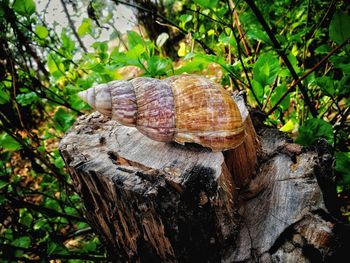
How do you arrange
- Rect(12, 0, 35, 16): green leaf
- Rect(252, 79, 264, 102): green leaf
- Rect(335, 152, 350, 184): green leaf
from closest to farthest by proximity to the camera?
1. Rect(335, 152, 350, 184): green leaf
2. Rect(252, 79, 264, 102): green leaf
3. Rect(12, 0, 35, 16): green leaf

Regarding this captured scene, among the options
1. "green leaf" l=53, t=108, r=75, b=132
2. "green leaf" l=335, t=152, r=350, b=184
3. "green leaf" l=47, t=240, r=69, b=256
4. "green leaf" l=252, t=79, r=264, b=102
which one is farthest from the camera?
"green leaf" l=53, t=108, r=75, b=132

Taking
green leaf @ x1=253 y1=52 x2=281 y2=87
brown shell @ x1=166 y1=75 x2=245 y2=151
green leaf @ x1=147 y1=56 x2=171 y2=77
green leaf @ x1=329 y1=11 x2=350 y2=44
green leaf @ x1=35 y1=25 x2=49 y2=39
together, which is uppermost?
green leaf @ x1=35 y1=25 x2=49 y2=39

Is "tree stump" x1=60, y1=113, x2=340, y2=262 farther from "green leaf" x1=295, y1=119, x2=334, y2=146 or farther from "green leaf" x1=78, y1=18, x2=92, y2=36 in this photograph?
"green leaf" x1=78, y1=18, x2=92, y2=36

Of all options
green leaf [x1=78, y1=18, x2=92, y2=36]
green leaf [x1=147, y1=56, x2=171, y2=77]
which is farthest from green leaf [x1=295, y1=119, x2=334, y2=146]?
green leaf [x1=78, y1=18, x2=92, y2=36]

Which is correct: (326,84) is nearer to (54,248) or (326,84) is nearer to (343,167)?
(343,167)

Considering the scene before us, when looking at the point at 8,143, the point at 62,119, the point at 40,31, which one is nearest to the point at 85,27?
the point at 40,31

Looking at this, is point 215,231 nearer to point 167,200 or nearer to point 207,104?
point 167,200
